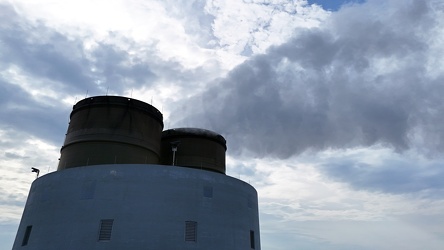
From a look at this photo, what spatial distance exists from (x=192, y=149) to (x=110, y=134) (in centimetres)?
763

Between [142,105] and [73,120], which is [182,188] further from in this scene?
[73,120]

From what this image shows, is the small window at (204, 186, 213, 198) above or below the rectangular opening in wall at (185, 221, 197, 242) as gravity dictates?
above

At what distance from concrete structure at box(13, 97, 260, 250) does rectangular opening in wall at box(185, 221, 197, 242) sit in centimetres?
6

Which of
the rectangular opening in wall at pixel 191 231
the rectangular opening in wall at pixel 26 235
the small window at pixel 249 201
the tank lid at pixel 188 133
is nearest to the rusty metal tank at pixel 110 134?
the tank lid at pixel 188 133

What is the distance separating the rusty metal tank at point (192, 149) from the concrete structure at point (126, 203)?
331 cm

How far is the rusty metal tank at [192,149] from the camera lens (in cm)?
3019

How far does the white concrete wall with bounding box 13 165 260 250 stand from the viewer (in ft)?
70.4

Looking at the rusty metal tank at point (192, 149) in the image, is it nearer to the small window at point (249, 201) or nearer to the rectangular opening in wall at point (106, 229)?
the small window at point (249, 201)

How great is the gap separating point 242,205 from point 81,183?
38.7ft

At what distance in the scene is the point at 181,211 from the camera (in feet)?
74.6

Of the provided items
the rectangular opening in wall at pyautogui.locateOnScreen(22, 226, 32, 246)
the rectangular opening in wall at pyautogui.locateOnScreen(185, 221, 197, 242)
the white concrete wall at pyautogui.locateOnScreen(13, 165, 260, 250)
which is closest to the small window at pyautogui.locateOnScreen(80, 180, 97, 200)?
the white concrete wall at pyautogui.locateOnScreen(13, 165, 260, 250)

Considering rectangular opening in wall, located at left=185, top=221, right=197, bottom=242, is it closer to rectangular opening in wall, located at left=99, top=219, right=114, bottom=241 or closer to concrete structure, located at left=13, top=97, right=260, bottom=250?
concrete structure, located at left=13, top=97, right=260, bottom=250

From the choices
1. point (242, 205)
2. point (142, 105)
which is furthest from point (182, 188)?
point (142, 105)

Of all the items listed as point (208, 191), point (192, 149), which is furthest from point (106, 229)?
point (192, 149)
